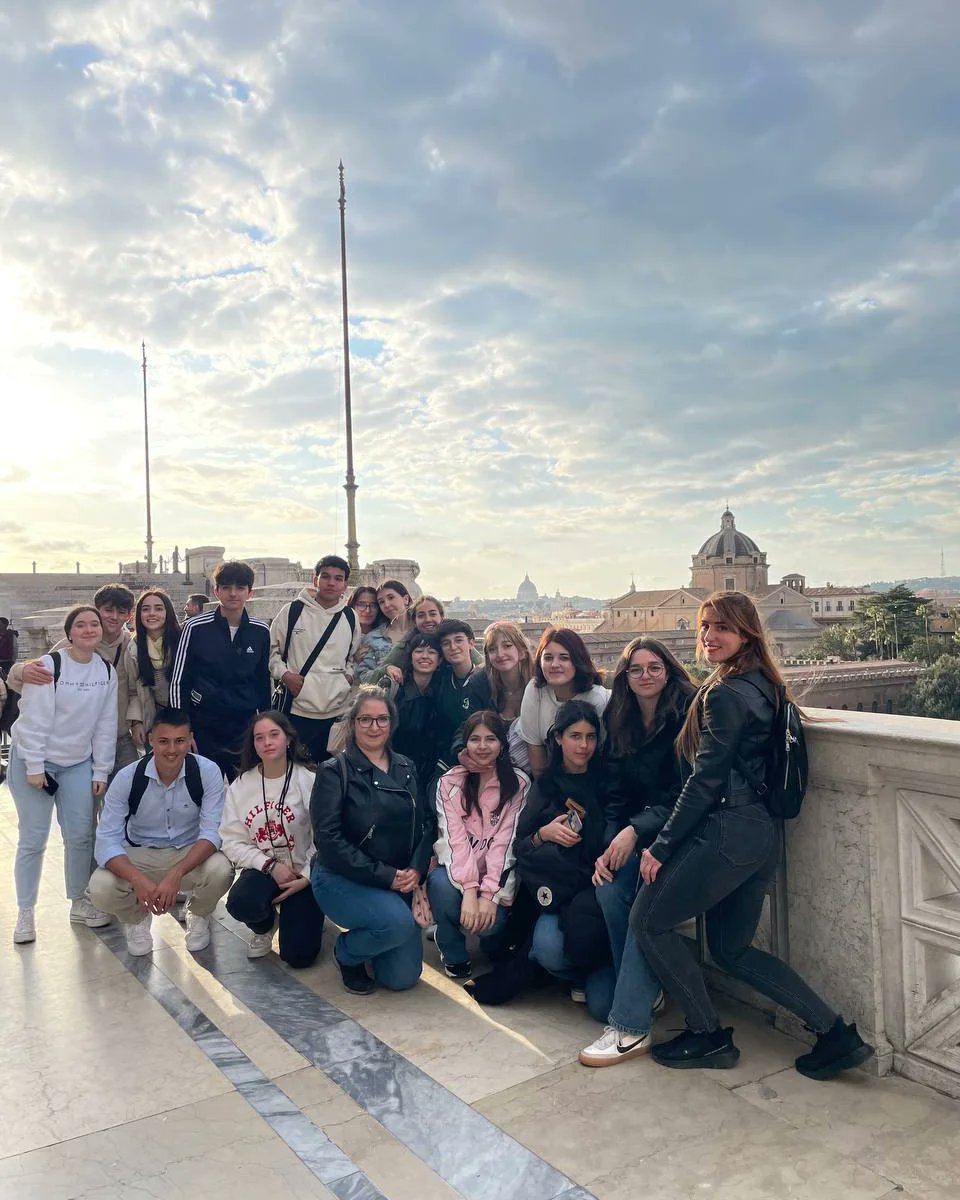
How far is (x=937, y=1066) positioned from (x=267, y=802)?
9.35 ft

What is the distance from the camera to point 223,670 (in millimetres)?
4840

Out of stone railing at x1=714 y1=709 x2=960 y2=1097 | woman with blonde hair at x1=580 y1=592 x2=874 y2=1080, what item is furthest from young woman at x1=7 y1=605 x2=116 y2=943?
stone railing at x1=714 y1=709 x2=960 y2=1097

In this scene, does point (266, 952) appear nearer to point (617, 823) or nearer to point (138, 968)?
point (138, 968)

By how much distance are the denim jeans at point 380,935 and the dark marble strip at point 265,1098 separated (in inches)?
24.5

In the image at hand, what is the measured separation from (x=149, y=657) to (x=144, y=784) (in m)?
0.99

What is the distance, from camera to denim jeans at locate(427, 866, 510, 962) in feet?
12.1

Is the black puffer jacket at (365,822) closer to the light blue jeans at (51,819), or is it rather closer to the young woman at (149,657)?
the light blue jeans at (51,819)

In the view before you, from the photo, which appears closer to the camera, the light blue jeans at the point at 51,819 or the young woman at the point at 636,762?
the young woman at the point at 636,762

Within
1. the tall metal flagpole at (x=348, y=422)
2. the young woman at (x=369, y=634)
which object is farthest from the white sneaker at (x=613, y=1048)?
the tall metal flagpole at (x=348, y=422)

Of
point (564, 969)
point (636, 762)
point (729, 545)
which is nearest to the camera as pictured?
point (636, 762)

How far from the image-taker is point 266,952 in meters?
4.04

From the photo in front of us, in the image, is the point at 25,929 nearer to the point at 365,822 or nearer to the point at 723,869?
the point at 365,822


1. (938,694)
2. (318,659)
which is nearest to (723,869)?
(318,659)

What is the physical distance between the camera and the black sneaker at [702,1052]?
288 cm
